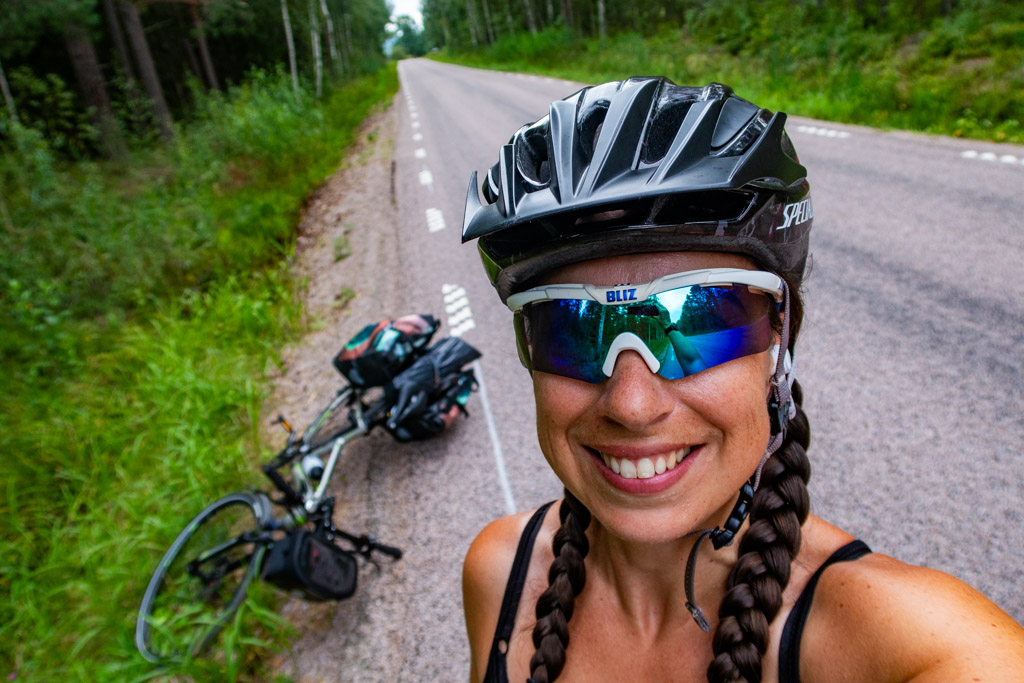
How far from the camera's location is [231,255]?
26.3 ft

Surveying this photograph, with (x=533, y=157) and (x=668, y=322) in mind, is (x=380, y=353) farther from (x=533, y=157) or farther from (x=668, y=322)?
(x=668, y=322)

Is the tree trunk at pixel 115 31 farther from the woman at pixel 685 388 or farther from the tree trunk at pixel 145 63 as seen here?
the woman at pixel 685 388

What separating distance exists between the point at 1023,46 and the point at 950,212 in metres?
6.98

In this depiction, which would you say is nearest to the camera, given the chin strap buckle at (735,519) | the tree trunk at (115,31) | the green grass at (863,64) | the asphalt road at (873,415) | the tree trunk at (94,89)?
the chin strap buckle at (735,519)

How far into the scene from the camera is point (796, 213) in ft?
4.30

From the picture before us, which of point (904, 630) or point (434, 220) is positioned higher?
point (434, 220)

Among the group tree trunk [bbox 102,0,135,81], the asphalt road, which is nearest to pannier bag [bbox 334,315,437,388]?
the asphalt road

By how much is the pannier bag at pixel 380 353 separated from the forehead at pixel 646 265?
10.0 feet

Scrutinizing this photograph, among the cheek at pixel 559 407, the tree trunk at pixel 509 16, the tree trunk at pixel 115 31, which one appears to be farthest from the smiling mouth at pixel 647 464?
the tree trunk at pixel 509 16

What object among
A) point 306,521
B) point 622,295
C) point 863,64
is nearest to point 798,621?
point 622,295

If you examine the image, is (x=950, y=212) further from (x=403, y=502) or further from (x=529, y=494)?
(x=403, y=502)

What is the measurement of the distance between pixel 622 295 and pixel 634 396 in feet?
0.72

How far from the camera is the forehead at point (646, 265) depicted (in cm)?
116

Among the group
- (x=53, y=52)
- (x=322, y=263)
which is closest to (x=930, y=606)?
(x=322, y=263)
